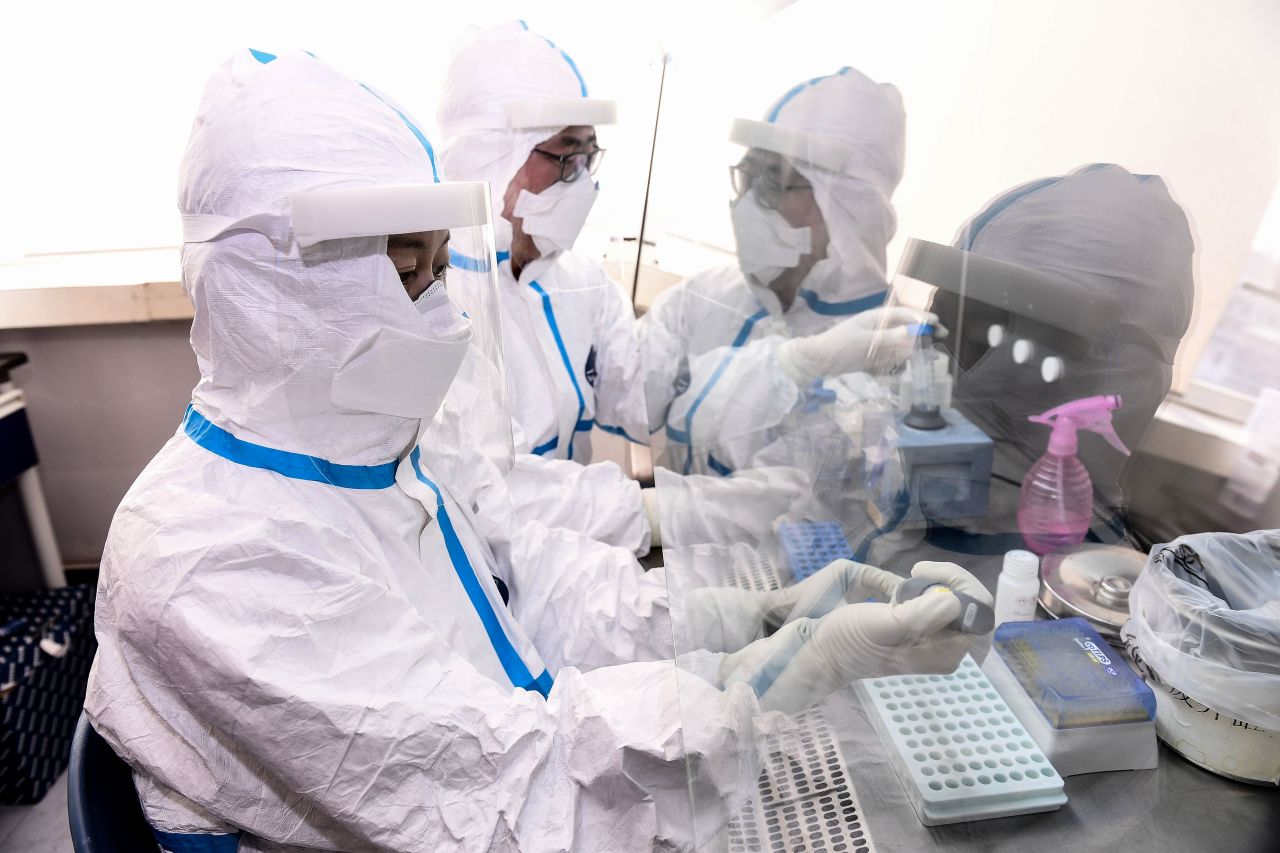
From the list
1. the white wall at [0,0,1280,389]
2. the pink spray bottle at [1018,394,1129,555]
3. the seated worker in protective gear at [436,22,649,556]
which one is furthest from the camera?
the seated worker in protective gear at [436,22,649,556]

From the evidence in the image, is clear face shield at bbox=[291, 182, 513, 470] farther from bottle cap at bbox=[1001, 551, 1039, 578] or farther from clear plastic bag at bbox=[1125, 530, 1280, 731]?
clear plastic bag at bbox=[1125, 530, 1280, 731]

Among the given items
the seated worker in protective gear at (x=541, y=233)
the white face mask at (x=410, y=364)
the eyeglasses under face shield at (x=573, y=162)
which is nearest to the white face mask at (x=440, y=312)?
the white face mask at (x=410, y=364)

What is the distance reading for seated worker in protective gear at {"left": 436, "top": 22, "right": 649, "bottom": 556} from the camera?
1.39 meters

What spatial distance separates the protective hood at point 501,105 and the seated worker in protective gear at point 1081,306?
40.3 inches

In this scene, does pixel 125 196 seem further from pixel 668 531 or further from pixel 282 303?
pixel 668 531

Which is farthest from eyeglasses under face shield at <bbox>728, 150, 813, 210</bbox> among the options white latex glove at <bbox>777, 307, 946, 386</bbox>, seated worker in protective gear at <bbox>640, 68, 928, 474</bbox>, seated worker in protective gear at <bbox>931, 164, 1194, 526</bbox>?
seated worker in protective gear at <bbox>931, 164, 1194, 526</bbox>

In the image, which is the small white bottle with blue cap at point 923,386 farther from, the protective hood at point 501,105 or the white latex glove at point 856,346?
the protective hood at point 501,105

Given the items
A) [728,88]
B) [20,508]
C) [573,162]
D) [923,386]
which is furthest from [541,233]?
[20,508]

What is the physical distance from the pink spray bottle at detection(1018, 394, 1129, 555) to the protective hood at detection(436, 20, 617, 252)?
1.13 metres

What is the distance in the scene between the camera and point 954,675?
25.4 inches

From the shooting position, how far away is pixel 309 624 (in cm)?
69

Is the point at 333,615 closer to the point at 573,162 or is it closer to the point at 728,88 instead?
the point at 728,88

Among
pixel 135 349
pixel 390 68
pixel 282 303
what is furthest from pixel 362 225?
pixel 135 349

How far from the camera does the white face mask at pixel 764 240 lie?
100cm
